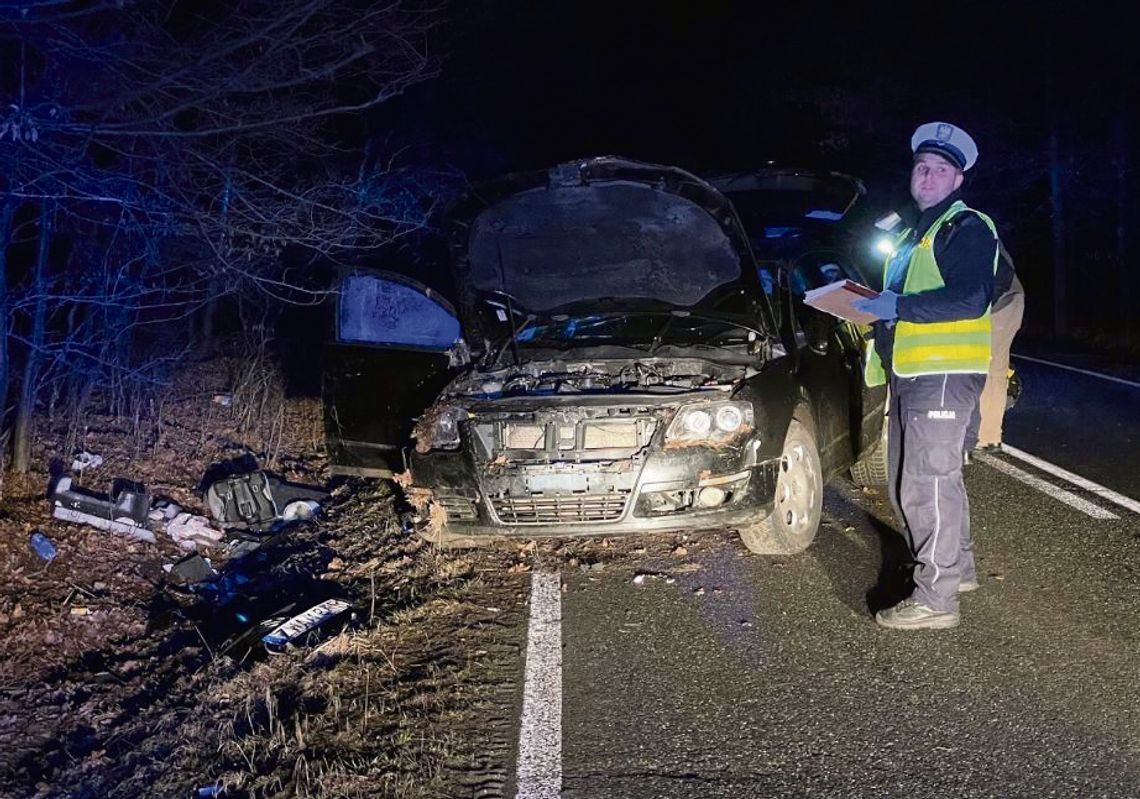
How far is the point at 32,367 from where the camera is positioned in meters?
6.39

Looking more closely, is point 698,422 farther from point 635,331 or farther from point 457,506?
point 457,506

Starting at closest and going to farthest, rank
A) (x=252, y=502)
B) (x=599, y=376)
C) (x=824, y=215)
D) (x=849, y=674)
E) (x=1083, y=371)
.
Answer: (x=849, y=674) → (x=599, y=376) → (x=252, y=502) → (x=824, y=215) → (x=1083, y=371)

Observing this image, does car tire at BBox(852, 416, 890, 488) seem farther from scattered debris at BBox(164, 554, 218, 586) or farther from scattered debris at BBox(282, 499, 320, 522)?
scattered debris at BBox(164, 554, 218, 586)

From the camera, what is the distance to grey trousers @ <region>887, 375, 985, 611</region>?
4.17 metres

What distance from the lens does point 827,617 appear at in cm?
446

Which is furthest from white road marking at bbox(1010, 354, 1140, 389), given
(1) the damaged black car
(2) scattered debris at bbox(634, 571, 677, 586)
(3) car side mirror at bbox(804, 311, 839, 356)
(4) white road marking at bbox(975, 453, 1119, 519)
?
(2) scattered debris at bbox(634, 571, 677, 586)

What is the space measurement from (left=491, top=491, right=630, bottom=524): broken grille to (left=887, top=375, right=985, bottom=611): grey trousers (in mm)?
1308

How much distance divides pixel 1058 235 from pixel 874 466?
1739cm

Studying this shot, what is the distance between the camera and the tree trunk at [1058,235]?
2048cm

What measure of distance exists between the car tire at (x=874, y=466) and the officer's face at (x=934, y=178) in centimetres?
252

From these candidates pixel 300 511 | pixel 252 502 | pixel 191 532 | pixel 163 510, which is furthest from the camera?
pixel 300 511

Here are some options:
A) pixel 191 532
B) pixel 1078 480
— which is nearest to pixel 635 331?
pixel 191 532

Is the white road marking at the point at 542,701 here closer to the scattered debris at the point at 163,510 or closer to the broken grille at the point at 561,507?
the broken grille at the point at 561,507

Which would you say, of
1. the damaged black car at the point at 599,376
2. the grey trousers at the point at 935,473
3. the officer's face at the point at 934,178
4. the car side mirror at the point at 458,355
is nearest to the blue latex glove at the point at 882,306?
the grey trousers at the point at 935,473
